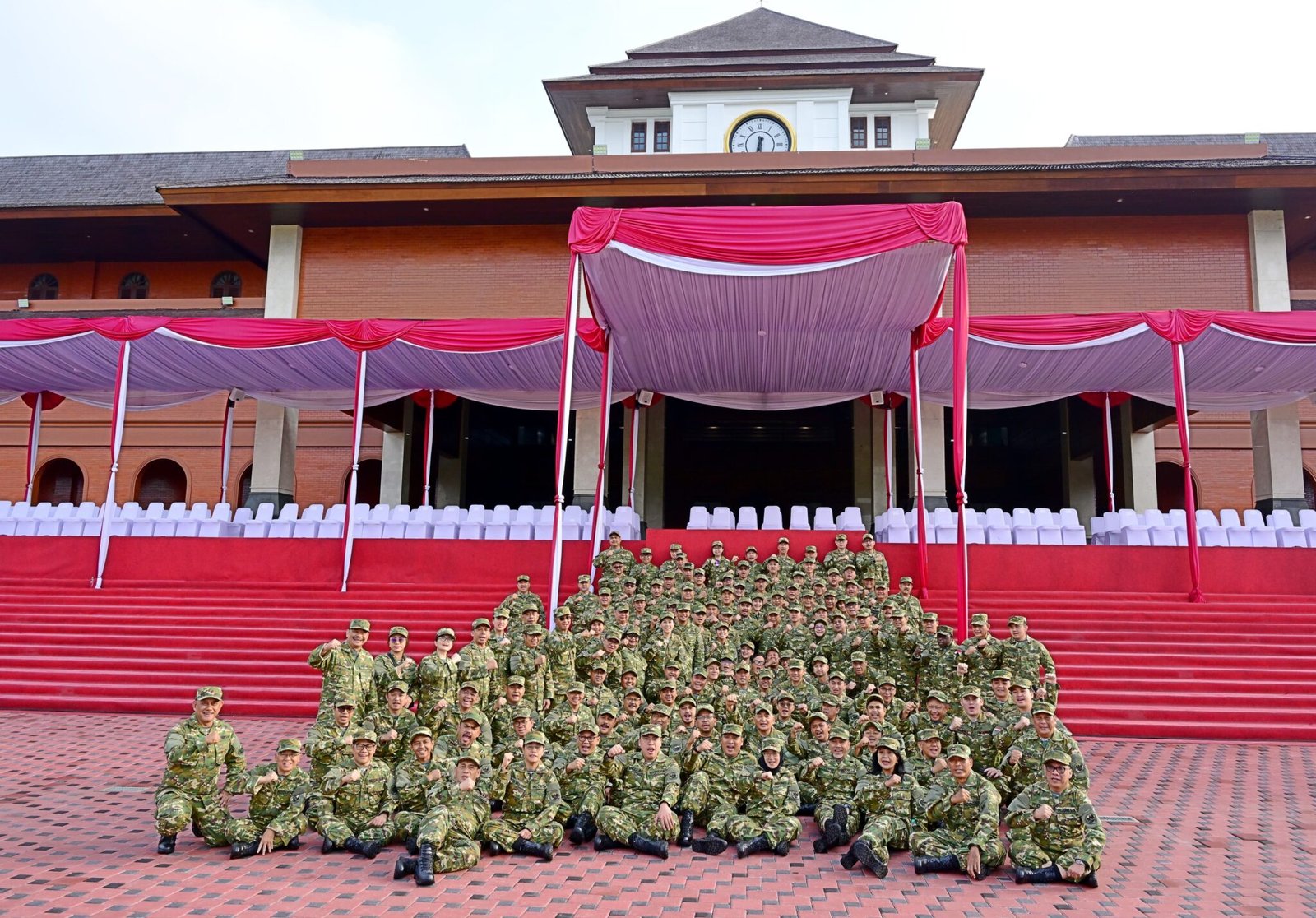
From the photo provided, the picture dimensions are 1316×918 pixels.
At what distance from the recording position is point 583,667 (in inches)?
332

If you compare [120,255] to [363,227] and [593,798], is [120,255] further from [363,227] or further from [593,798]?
[593,798]

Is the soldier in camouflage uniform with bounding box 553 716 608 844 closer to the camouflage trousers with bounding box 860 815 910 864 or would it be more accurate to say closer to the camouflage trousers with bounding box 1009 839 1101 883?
the camouflage trousers with bounding box 860 815 910 864

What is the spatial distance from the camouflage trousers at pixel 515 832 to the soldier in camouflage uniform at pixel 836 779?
1.59 metres

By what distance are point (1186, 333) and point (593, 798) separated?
34.5 ft

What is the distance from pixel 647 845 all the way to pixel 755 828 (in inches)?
26.9

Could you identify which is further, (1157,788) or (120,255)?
(120,255)

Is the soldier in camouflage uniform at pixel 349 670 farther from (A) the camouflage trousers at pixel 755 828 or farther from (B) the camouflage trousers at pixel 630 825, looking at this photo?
(A) the camouflage trousers at pixel 755 828

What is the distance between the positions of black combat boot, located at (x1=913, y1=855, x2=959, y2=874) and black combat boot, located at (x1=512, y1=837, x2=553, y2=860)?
6.85 ft

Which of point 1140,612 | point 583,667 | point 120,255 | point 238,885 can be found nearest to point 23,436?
point 120,255

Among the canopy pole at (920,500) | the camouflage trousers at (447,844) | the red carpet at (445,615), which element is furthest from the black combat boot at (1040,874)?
the canopy pole at (920,500)

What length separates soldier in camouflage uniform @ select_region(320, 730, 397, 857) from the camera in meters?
5.57

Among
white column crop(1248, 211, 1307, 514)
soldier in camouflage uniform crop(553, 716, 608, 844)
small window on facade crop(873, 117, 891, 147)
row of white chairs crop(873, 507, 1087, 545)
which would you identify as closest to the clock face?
small window on facade crop(873, 117, 891, 147)

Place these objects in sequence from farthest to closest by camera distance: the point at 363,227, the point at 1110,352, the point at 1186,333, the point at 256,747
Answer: the point at 363,227
the point at 1110,352
the point at 1186,333
the point at 256,747

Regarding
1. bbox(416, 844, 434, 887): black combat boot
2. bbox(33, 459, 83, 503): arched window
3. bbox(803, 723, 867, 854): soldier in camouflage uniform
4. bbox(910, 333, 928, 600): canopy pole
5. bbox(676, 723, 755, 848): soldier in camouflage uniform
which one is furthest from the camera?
bbox(33, 459, 83, 503): arched window
